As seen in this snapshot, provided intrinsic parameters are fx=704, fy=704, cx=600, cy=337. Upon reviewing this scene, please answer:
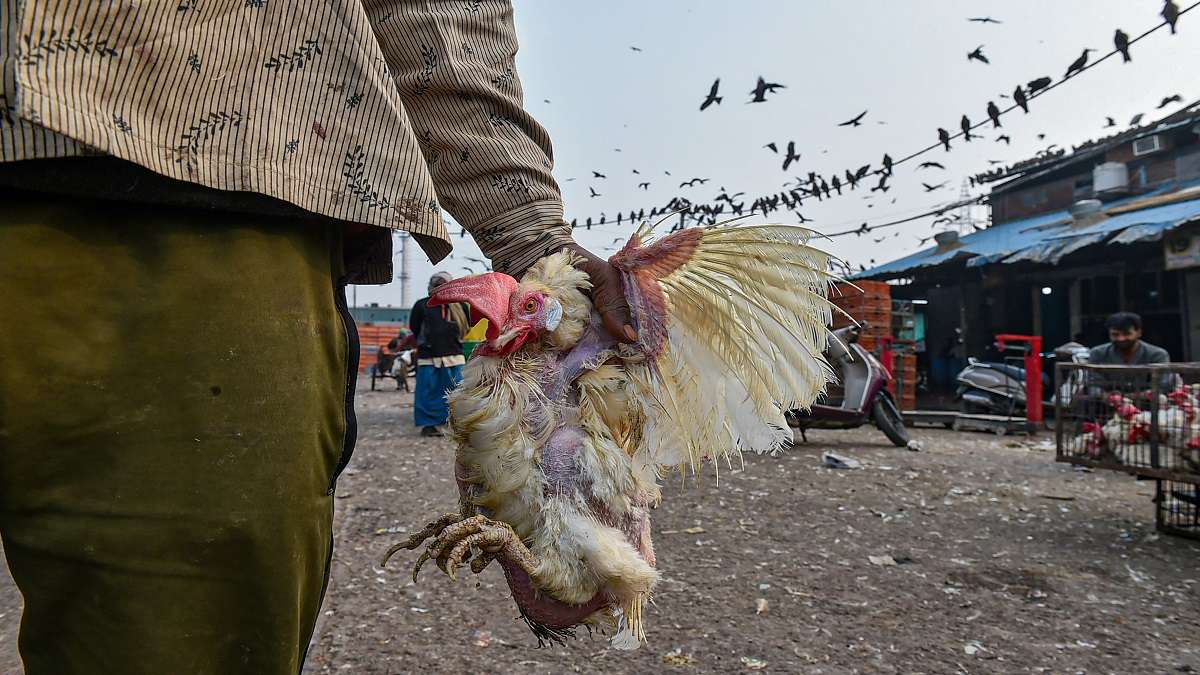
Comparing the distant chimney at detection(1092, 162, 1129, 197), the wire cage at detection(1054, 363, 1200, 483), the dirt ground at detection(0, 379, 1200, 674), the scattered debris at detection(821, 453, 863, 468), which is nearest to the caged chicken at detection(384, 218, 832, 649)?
the dirt ground at detection(0, 379, 1200, 674)

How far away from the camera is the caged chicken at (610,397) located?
1050 millimetres

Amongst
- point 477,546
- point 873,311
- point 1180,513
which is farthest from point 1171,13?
point 477,546

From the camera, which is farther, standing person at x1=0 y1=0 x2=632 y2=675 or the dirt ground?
the dirt ground

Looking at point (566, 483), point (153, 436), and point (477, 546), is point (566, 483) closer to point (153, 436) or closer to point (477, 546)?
point (477, 546)

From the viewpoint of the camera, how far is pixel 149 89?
0.75m

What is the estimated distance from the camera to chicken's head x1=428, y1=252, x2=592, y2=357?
104 centimetres

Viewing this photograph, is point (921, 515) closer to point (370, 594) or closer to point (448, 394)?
point (370, 594)

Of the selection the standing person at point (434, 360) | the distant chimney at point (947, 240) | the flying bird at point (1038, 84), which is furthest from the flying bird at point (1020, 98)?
the distant chimney at point (947, 240)

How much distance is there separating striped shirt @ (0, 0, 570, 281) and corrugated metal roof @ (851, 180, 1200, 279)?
1079 cm

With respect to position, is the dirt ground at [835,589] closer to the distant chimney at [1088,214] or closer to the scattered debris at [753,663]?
the scattered debris at [753,663]

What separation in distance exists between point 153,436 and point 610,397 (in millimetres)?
624

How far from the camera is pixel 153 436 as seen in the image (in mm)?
732

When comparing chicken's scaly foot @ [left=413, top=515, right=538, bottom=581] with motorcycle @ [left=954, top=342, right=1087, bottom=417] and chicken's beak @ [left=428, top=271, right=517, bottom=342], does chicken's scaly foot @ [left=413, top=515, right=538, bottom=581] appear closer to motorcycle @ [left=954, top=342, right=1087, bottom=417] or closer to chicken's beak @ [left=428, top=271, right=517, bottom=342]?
chicken's beak @ [left=428, top=271, right=517, bottom=342]

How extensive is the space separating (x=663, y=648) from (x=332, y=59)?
2.30 metres
